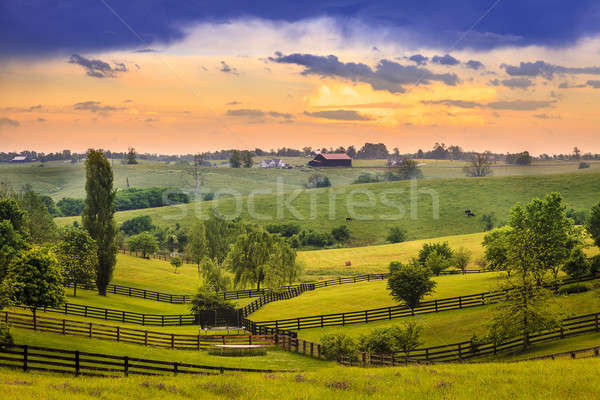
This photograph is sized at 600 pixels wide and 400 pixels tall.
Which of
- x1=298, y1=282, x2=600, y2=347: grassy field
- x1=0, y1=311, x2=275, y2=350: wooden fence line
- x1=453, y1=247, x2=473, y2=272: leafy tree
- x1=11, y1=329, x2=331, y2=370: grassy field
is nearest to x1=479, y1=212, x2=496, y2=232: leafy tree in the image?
x1=453, y1=247, x2=473, y2=272: leafy tree

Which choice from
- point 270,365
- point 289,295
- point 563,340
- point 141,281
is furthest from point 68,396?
point 141,281

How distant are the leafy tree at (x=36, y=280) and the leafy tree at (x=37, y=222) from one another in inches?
2031

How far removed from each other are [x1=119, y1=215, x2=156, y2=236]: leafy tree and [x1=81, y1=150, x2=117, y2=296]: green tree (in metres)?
81.0

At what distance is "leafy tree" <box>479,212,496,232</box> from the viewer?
125594mm

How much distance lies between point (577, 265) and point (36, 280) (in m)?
45.9

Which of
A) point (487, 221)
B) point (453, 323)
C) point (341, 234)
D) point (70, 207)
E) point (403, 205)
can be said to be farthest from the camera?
point (70, 207)

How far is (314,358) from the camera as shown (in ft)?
113

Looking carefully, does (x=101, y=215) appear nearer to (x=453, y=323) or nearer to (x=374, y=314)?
(x=374, y=314)

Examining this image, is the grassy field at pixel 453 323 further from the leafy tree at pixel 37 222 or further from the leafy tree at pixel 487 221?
the leafy tree at pixel 487 221

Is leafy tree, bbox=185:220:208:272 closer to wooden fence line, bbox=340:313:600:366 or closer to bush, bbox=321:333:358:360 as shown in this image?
wooden fence line, bbox=340:313:600:366

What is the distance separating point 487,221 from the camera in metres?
128

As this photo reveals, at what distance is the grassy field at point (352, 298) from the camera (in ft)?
174

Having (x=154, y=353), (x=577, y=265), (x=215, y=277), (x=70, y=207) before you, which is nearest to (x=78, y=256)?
(x=215, y=277)

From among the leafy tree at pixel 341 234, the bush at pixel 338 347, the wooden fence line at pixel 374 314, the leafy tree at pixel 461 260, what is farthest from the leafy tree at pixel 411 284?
the leafy tree at pixel 341 234
